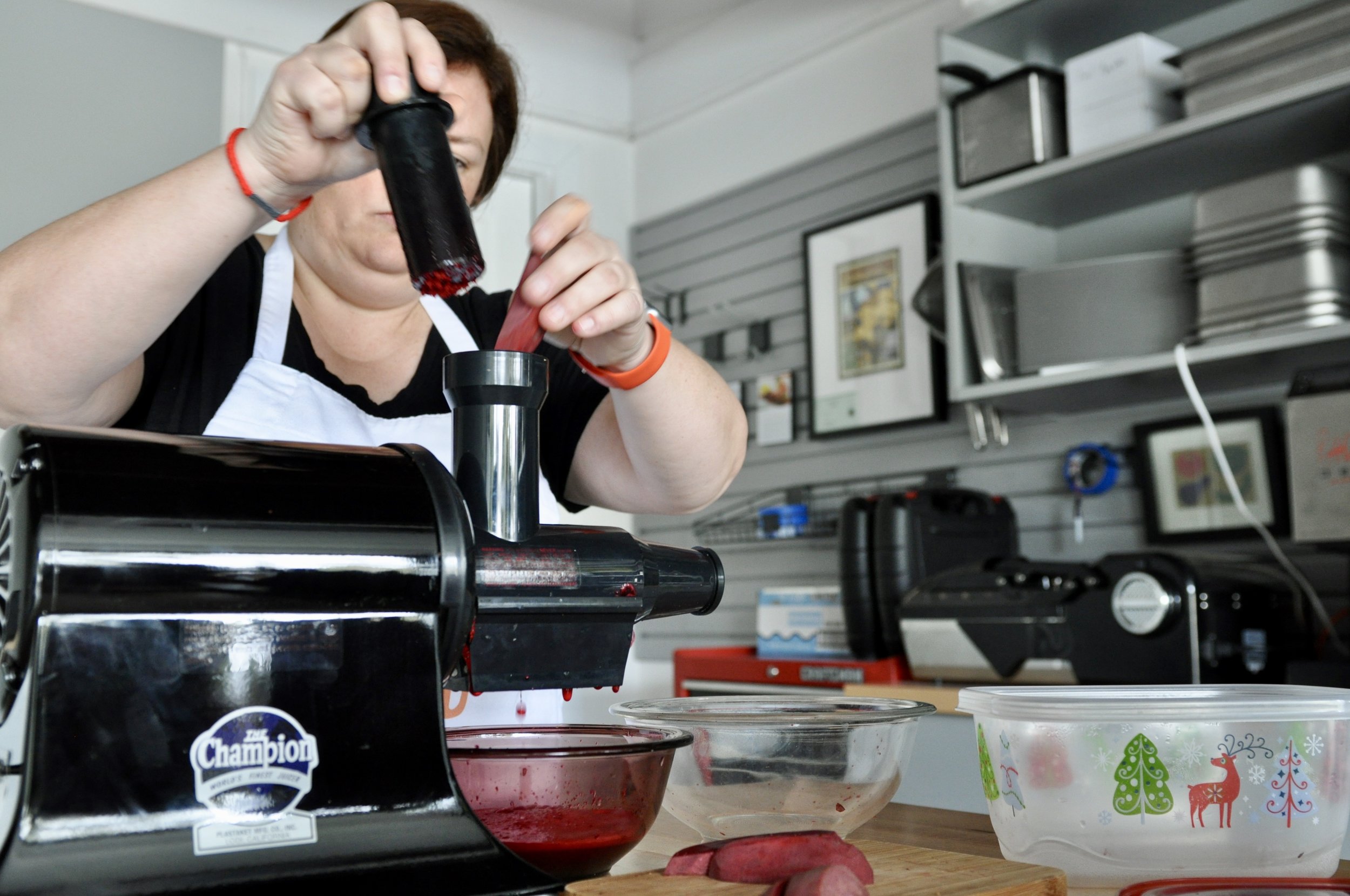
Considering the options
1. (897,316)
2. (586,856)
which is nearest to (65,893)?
(586,856)

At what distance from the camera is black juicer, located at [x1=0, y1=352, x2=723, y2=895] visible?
51 cm

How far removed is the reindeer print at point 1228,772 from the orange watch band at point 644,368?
51 cm

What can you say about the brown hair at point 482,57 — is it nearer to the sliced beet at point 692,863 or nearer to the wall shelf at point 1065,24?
the sliced beet at point 692,863

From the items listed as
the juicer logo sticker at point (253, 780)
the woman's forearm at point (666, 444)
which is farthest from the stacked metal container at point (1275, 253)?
the juicer logo sticker at point (253, 780)

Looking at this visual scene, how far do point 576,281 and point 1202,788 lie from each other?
1.62ft

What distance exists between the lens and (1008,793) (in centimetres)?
68

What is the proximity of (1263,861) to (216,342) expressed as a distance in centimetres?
104

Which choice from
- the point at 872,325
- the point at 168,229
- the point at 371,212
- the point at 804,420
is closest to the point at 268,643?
the point at 168,229

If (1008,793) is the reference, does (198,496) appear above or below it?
above

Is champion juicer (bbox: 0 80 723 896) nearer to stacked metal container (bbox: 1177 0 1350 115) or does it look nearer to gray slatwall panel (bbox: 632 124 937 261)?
stacked metal container (bbox: 1177 0 1350 115)

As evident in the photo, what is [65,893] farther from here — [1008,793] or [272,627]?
[1008,793]

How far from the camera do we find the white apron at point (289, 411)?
1.18 meters

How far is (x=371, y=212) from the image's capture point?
1.22m

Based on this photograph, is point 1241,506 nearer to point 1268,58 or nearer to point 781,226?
point 1268,58
